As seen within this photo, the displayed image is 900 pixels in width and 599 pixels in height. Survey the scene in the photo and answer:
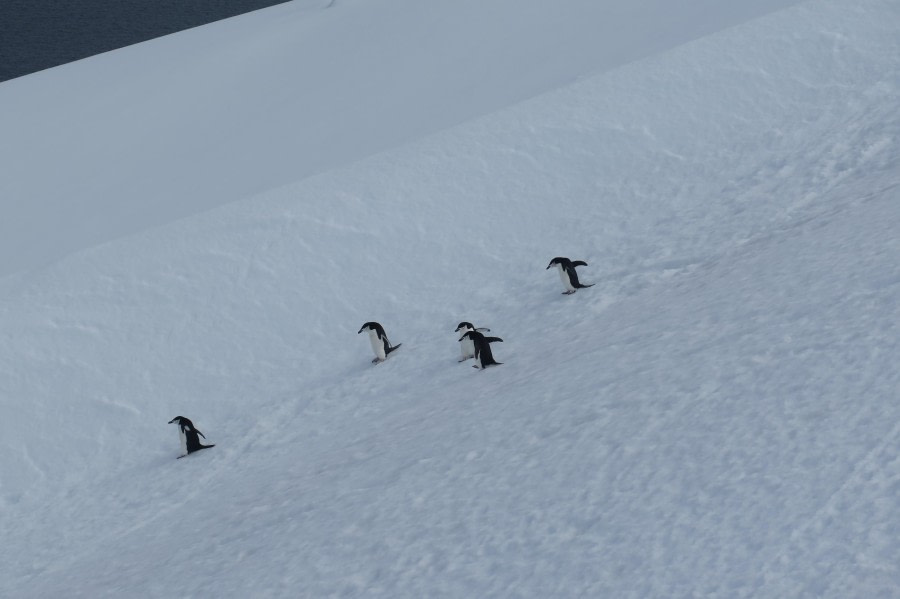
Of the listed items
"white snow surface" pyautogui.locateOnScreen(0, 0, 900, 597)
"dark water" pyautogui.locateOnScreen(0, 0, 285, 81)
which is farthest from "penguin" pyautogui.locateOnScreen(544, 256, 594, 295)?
"dark water" pyautogui.locateOnScreen(0, 0, 285, 81)

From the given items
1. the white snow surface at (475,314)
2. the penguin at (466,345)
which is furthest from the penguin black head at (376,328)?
the penguin at (466,345)

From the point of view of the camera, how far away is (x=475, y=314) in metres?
9.59

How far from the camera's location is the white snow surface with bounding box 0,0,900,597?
504cm

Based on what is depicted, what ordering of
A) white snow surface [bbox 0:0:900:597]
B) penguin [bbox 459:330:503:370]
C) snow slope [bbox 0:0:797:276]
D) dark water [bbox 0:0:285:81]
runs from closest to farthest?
white snow surface [bbox 0:0:900:597], penguin [bbox 459:330:503:370], snow slope [bbox 0:0:797:276], dark water [bbox 0:0:285:81]

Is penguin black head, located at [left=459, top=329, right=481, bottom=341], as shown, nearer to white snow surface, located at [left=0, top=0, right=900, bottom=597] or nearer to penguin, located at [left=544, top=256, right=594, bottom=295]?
white snow surface, located at [left=0, top=0, right=900, bottom=597]

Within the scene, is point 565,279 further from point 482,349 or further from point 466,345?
point 482,349

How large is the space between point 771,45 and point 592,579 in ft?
33.5

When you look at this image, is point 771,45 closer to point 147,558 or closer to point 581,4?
point 581,4

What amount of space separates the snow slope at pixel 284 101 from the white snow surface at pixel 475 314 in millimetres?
78

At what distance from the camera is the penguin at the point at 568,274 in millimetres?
9281

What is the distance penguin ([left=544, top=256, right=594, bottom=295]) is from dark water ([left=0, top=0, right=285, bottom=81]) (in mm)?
26009

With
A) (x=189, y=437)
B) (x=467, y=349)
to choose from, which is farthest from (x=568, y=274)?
(x=189, y=437)

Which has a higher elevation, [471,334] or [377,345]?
[377,345]

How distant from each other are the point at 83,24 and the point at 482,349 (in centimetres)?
2865
